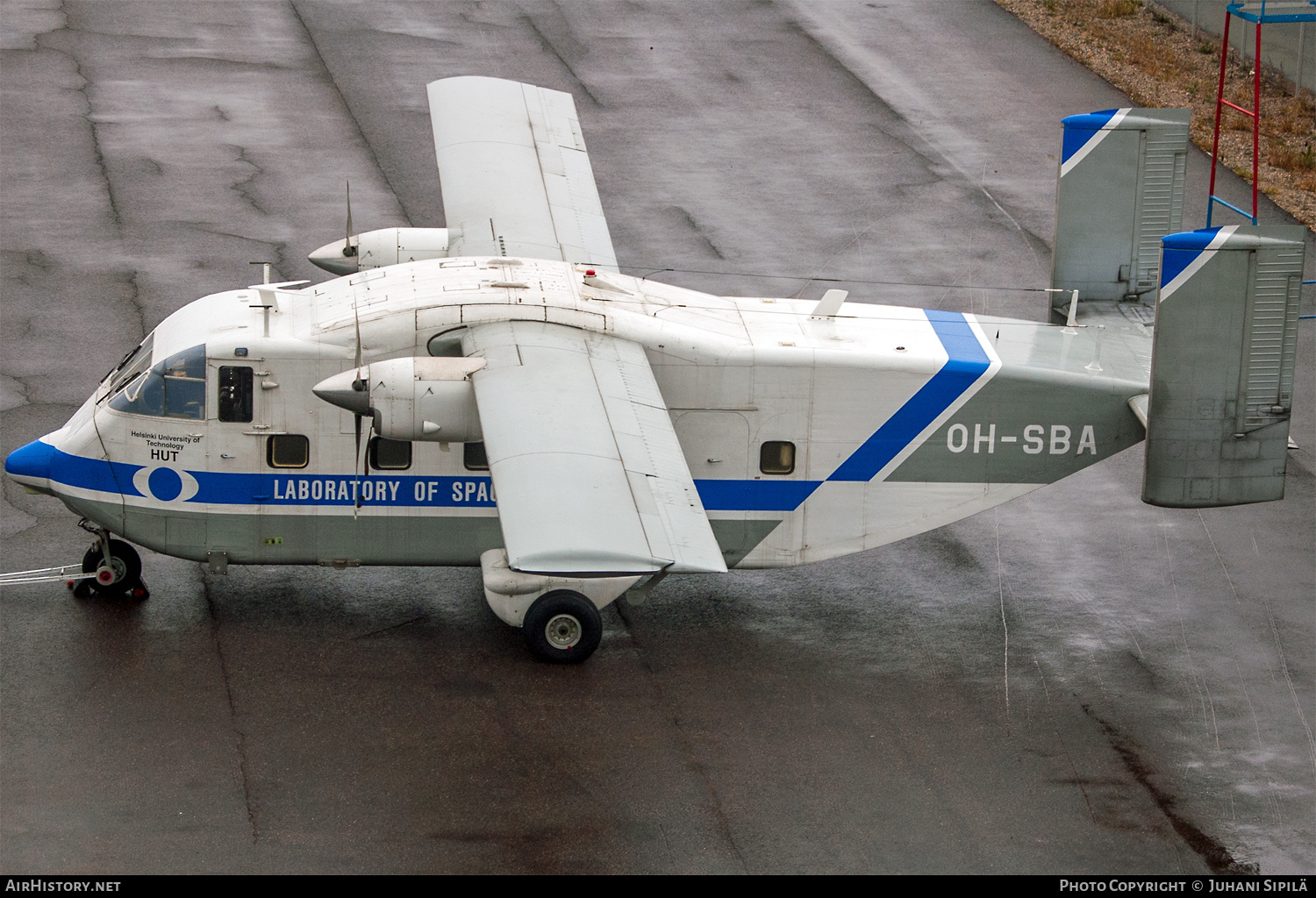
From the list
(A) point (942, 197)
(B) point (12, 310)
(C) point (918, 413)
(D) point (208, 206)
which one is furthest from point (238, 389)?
(A) point (942, 197)

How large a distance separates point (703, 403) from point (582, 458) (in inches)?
137

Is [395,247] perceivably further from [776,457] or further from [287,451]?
[776,457]

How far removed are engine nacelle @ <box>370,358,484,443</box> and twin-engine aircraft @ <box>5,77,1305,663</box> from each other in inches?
1.9

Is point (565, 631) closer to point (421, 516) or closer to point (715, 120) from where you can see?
point (421, 516)

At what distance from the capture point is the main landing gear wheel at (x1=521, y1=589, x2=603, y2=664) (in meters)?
17.1

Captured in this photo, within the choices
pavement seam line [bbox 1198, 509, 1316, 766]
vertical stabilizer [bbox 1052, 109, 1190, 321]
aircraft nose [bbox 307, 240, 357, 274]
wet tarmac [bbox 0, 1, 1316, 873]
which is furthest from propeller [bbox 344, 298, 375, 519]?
pavement seam line [bbox 1198, 509, 1316, 766]

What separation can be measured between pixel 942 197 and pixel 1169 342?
1535 cm

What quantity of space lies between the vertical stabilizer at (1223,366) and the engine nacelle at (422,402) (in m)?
7.25

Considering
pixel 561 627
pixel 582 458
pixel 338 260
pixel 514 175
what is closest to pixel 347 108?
pixel 514 175

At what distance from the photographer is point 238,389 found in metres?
17.6

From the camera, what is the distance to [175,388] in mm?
17703

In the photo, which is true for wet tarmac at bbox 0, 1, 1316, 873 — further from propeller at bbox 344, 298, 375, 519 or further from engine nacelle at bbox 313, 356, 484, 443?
engine nacelle at bbox 313, 356, 484, 443

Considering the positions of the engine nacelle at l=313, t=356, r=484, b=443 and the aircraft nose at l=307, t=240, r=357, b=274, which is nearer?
the engine nacelle at l=313, t=356, r=484, b=443
